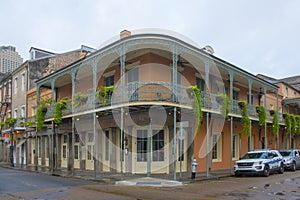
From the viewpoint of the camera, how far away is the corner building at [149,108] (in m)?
16.2

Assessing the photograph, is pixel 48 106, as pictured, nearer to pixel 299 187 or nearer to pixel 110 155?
pixel 110 155

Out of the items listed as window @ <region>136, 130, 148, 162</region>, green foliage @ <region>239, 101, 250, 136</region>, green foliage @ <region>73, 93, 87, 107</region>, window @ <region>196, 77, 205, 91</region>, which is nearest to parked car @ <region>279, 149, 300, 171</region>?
green foliage @ <region>239, 101, 250, 136</region>

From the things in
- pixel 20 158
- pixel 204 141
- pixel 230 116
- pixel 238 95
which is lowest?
pixel 20 158

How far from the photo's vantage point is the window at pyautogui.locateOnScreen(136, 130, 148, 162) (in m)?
18.7

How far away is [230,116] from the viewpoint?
20.3m

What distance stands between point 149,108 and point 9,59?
147 feet

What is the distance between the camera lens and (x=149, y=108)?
17.2 meters

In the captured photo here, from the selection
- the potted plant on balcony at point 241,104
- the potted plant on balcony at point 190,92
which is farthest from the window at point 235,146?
the potted plant on balcony at point 190,92

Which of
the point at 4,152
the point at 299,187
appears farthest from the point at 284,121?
the point at 4,152

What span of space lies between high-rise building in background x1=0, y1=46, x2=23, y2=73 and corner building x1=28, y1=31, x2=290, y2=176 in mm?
31567

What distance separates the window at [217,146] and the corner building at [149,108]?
6 centimetres

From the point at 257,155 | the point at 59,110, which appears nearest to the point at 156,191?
the point at 257,155

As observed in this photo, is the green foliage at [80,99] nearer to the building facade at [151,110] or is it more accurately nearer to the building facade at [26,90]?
the building facade at [151,110]

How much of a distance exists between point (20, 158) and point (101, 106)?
17710 millimetres
